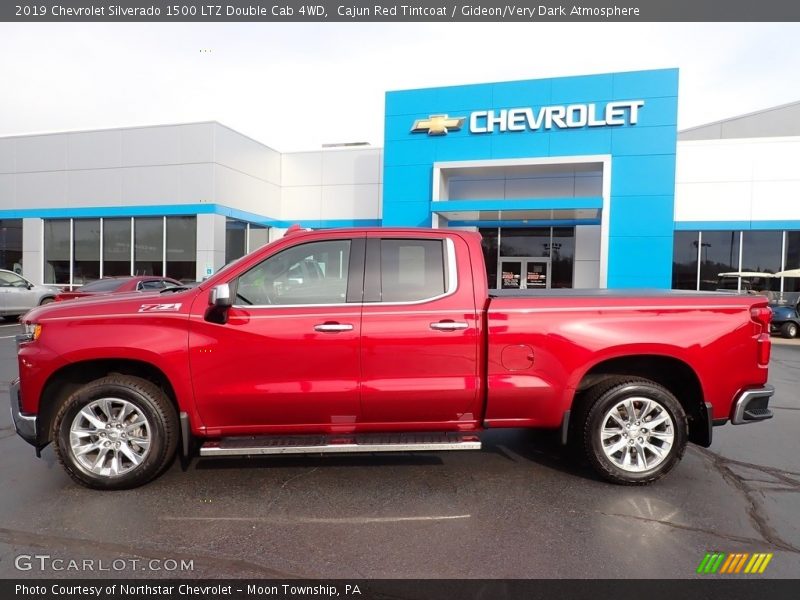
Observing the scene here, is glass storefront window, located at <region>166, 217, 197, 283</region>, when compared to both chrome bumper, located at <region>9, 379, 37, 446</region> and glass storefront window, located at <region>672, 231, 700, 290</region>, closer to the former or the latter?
chrome bumper, located at <region>9, 379, 37, 446</region>

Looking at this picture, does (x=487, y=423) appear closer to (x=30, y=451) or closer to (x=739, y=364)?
(x=739, y=364)

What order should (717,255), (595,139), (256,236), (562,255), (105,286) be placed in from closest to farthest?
(105,286)
(595,139)
(717,255)
(562,255)
(256,236)

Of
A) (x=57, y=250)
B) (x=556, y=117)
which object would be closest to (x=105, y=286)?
(x=57, y=250)

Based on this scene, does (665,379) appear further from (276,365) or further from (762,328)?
(276,365)

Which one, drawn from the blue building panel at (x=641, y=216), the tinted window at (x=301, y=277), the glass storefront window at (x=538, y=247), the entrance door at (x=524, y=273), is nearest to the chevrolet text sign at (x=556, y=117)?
the blue building panel at (x=641, y=216)

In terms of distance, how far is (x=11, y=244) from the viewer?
21609mm

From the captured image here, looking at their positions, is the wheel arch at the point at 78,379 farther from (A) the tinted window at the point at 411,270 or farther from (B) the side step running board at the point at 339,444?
(A) the tinted window at the point at 411,270

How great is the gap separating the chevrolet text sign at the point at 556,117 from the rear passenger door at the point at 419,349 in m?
15.6

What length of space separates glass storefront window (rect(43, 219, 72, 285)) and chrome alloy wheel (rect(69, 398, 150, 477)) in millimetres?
20465

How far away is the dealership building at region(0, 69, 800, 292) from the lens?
16.9 meters

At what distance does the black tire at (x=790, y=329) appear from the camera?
50.5ft

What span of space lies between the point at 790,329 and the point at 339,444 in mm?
17262

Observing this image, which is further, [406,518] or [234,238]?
[234,238]
